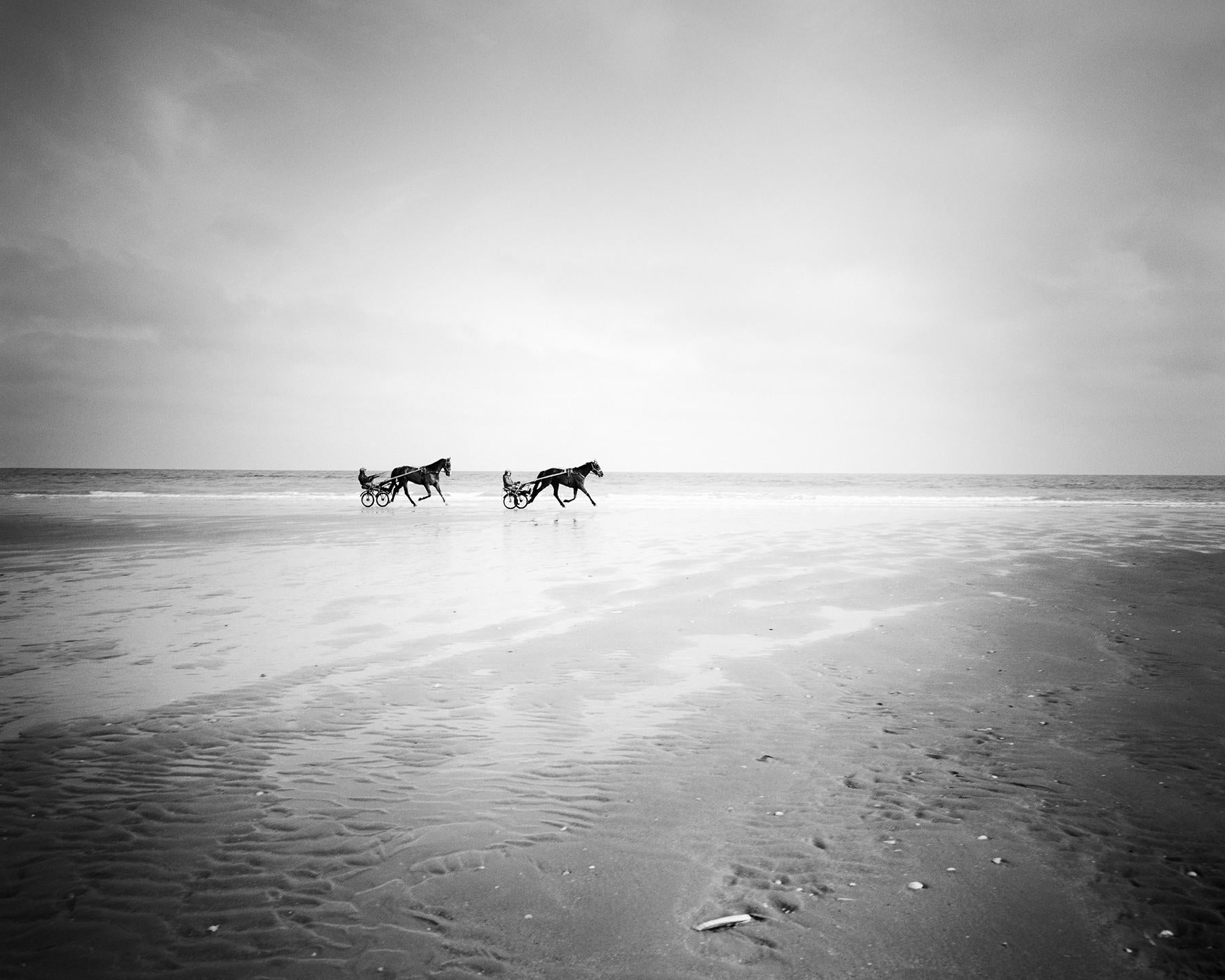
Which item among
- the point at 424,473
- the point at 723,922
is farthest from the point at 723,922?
the point at 424,473

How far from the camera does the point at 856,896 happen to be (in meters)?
2.31

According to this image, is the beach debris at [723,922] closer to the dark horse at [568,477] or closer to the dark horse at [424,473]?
the dark horse at [568,477]

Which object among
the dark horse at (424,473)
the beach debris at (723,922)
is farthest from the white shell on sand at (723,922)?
the dark horse at (424,473)

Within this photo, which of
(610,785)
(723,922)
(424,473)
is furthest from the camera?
(424,473)

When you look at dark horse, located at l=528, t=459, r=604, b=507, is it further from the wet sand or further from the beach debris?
the beach debris

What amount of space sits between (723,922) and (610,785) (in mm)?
1132

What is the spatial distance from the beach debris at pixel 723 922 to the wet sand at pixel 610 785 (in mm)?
22

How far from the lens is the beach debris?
2.16 metres

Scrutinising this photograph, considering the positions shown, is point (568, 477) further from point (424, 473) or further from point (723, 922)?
point (723, 922)

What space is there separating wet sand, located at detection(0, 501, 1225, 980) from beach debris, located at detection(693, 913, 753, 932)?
2 cm

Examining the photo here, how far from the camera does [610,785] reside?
3.24m

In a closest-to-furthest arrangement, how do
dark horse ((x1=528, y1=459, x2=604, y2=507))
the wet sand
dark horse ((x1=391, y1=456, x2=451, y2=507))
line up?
1. the wet sand
2. dark horse ((x1=528, y1=459, x2=604, y2=507))
3. dark horse ((x1=391, y1=456, x2=451, y2=507))

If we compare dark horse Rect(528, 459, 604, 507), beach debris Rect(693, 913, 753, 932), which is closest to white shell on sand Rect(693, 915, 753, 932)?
beach debris Rect(693, 913, 753, 932)

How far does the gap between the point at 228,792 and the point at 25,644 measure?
419 centimetres
